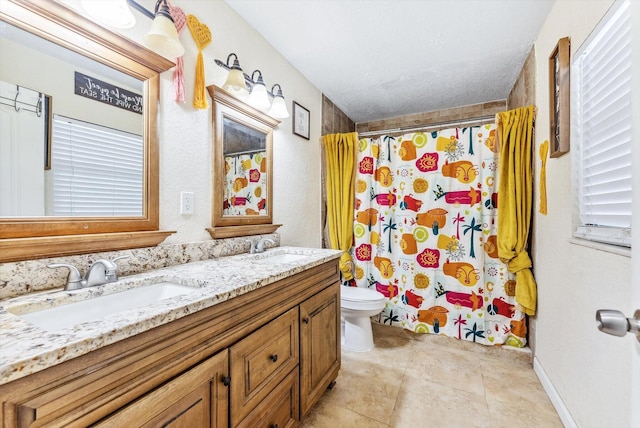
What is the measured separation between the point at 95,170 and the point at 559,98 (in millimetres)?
2172

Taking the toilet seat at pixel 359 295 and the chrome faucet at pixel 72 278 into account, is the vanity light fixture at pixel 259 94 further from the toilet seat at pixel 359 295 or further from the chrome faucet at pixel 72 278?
the toilet seat at pixel 359 295

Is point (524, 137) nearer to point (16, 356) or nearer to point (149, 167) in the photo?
point (149, 167)

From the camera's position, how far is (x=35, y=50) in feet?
2.93

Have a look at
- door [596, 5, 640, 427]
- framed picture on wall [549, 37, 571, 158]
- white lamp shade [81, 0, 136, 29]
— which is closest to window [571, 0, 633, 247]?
framed picture on wall [549, 37, 571, 158]

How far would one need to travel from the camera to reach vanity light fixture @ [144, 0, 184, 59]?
43.0 inches

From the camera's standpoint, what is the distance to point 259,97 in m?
1.69

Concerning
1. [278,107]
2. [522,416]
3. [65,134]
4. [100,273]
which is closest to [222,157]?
[278,107]

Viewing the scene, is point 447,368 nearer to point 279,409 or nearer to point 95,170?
point 279,409

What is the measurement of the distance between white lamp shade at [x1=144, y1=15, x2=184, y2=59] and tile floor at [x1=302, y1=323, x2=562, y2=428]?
1.89 metres

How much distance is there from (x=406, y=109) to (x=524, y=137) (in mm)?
1335

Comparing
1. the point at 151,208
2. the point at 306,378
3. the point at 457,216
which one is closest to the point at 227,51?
the point at 151,208

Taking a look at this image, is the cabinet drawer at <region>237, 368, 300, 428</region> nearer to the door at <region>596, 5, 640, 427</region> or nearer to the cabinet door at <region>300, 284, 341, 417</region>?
the cabinet door at <region>300, 284, 341, 417</region>

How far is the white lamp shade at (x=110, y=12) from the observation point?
97 cm

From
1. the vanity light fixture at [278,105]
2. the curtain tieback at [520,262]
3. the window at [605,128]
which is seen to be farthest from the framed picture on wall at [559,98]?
the vanity light fixture at [278,105]
